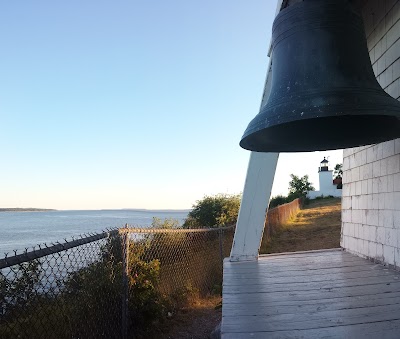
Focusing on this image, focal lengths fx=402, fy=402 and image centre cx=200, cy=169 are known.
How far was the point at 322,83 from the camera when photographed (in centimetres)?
233

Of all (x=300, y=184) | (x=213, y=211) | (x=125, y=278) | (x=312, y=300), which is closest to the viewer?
(x=312, y=300)

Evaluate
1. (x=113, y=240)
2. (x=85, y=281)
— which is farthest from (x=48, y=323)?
(x=113, y=240)

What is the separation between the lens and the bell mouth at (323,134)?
110 inches

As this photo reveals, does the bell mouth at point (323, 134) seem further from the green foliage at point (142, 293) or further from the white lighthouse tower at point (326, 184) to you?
the white lighthouse tower at point (326, 184)

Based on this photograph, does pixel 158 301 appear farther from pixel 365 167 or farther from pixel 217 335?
pixel 365 167

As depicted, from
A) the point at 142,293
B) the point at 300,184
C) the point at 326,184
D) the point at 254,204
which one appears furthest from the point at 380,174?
the point at 300,184

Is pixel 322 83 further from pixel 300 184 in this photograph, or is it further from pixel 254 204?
pixel 300 184

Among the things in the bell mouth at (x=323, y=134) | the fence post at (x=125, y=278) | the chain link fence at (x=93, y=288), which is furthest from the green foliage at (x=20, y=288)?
the bell mouth at (x=323, y=134)

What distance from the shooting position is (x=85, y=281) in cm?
377

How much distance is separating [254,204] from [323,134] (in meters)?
1.74

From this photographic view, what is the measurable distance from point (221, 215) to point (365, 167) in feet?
24.8

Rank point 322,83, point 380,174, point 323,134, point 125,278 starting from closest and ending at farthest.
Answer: point 322,83 → point 323,134 → point 380,174 → point 125,278

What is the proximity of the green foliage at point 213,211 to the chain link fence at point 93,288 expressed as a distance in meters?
5.39

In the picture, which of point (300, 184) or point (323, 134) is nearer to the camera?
point (323, 134)
